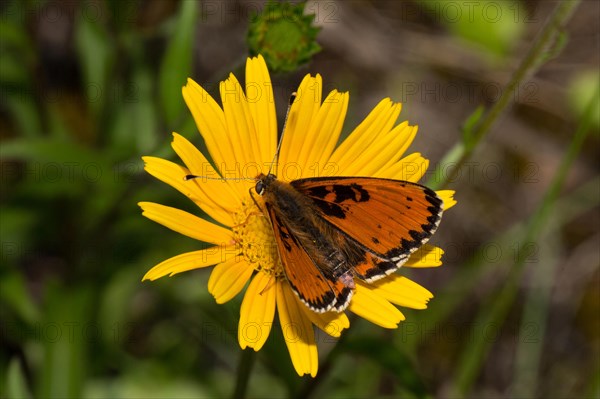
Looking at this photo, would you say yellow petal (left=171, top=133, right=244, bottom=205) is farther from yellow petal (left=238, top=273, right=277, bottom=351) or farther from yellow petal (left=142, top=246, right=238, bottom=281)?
yellow petal (left=238, top=273, right=277, bottom=351)

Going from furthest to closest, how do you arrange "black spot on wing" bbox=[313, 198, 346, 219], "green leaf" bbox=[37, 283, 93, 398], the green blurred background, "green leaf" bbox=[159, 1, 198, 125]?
the green blurred background → "green leaf" bbox=[37, 283, 93, 398] → "green leaf" bbox=[159, 1, 198, 125] → "black spot on wing" bbox=[313, 198, 346, 219]

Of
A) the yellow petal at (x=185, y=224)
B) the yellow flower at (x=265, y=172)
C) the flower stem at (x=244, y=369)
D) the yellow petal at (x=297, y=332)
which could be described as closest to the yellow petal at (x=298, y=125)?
the yellow flower at (x=265, y=172)

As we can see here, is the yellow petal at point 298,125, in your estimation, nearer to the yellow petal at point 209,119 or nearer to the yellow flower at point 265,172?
the yellow flower at point 265,172

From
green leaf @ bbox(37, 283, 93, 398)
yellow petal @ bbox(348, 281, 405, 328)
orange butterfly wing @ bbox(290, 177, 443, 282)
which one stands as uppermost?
orange butterfly wing @ bbox(290, 177, 443, 282)

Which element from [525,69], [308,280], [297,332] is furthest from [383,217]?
[525,69]

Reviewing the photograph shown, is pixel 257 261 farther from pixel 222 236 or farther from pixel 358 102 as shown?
pixel 358 102

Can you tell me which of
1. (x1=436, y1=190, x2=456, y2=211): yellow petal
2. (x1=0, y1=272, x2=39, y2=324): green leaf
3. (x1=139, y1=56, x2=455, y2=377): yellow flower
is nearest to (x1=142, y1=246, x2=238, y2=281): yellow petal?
(x1=139, y1=56, x2=455, y2=377): yellow flower

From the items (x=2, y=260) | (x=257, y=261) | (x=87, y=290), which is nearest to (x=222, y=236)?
(x=257, y=261)
